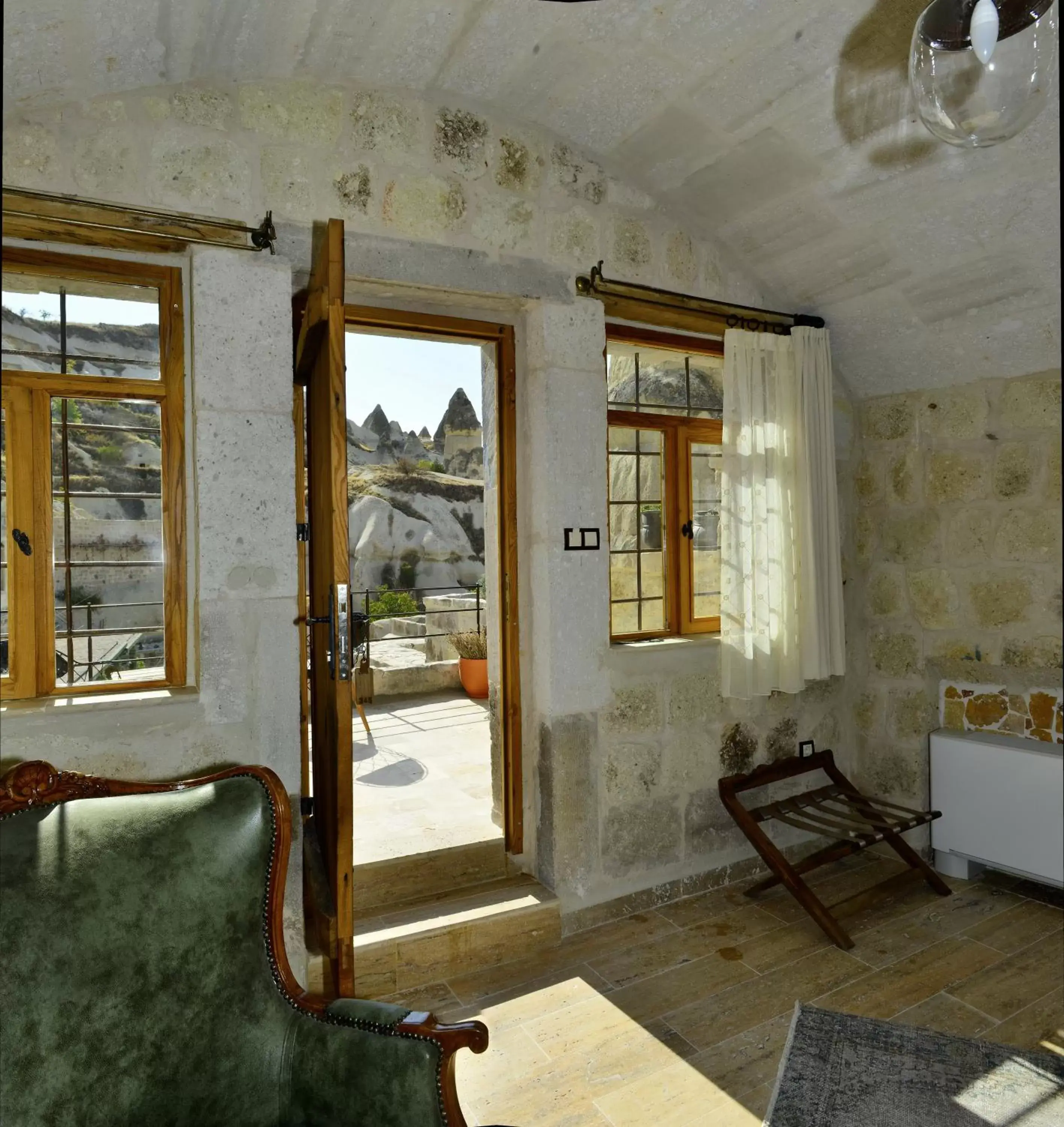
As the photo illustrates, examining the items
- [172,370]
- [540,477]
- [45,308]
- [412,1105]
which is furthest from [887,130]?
[412,1105]

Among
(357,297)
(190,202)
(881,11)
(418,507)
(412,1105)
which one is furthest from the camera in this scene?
(418,507)

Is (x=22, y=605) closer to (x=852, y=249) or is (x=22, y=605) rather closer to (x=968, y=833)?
(x=852, y=249)

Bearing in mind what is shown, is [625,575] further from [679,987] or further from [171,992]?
[171,992]

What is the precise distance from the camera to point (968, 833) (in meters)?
3.29

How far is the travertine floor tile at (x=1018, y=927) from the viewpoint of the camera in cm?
283

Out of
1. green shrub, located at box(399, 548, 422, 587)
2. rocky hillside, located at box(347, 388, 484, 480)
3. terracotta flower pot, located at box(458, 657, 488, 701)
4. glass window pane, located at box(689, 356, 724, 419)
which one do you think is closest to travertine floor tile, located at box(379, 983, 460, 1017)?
glass window pane, located at box(689, 356, 724, 419)

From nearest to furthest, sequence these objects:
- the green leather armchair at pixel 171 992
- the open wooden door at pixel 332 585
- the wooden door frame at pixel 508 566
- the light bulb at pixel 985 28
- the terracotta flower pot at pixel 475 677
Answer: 1. the light bulb at pixel 985 28
2. the green leather armchair at pixel 171 992
3. the open wooden door at pixel 332 585
4. the wooden door frame at pixel 508 566
5. the terracotta flower pot at pixel 475 677

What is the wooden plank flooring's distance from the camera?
6.98 feet

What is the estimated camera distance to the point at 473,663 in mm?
7422

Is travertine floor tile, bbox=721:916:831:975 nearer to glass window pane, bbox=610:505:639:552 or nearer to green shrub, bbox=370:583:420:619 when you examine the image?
glass window pane, bbox=610:505:639:552

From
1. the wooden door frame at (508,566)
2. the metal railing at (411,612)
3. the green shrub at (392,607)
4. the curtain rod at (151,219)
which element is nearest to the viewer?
the curtain rod at (151,219)

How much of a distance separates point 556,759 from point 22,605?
1746 mm

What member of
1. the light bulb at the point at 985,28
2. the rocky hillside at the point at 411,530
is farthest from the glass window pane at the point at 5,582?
the rocky hillside at the point at 411,530

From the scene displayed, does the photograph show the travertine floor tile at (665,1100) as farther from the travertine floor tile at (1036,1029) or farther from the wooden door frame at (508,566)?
the wooden door frame at (508,566)
